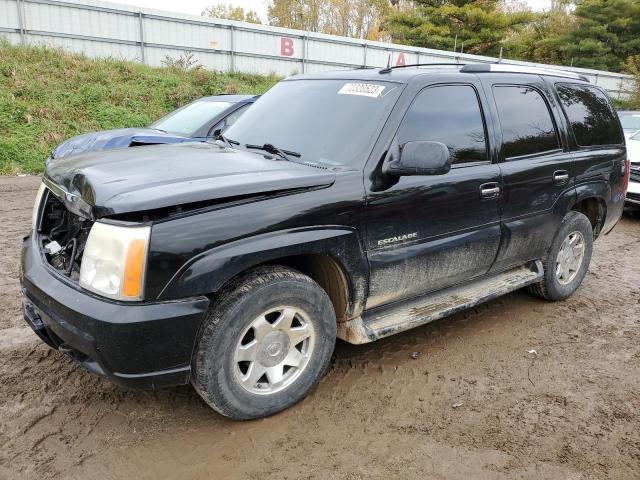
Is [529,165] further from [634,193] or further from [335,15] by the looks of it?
[335,15]

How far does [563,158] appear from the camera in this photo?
437cm

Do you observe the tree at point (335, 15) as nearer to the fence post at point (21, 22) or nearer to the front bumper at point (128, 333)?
the fence post at point (21, 22)

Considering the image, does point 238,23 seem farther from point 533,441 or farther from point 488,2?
point 488,2

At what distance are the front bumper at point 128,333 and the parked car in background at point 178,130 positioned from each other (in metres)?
4.12

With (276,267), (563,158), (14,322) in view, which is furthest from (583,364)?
(14,322)

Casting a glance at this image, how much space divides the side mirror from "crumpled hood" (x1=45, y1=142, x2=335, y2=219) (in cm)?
44

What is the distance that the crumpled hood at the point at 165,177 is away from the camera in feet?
8.20

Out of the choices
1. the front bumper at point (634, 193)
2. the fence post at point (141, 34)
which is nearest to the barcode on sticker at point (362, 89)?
the front bumper at point (634, 193)

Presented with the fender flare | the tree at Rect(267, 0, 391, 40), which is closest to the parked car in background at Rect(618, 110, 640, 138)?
the fender flare

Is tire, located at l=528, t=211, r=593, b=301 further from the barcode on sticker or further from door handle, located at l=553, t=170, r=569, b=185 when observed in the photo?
the barcode on sticker

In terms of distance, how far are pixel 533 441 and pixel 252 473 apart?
1508 millimetres

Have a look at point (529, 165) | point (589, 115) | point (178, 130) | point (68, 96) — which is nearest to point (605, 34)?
point (68, 96)

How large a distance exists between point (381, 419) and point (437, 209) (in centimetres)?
135

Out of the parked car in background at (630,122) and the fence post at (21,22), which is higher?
the fence post at (21,22)
